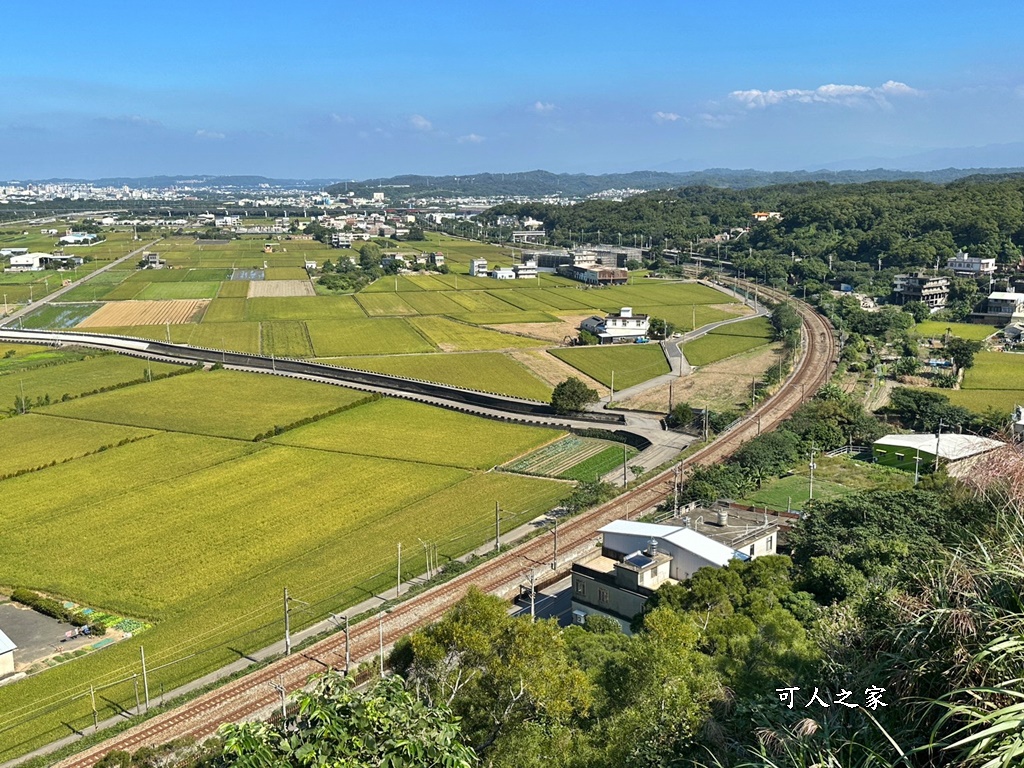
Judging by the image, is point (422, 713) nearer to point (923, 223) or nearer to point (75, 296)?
point (75, 296)

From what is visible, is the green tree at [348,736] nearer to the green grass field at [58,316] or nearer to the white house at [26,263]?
the green grass field at [58,316]

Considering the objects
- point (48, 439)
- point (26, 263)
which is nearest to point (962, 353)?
point (48, 439)

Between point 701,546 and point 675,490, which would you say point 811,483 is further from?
point 701,546

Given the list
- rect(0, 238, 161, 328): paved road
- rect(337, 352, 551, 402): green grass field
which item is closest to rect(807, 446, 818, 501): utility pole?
rect(337, 352, 551, 402): green grass field

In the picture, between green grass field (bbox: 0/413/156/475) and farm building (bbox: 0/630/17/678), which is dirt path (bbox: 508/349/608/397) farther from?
farm building (bbox: 0/630/17/678)

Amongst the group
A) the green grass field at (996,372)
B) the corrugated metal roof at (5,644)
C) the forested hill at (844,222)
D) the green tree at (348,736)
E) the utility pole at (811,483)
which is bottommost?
the utility pole at (811,483)

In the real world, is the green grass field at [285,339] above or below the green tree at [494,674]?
below

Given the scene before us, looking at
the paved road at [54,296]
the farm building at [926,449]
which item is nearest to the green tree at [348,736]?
the farm building at [926,449]

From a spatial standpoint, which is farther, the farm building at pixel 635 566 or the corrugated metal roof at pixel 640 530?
the corrugated metal roof at pixel 640 530
